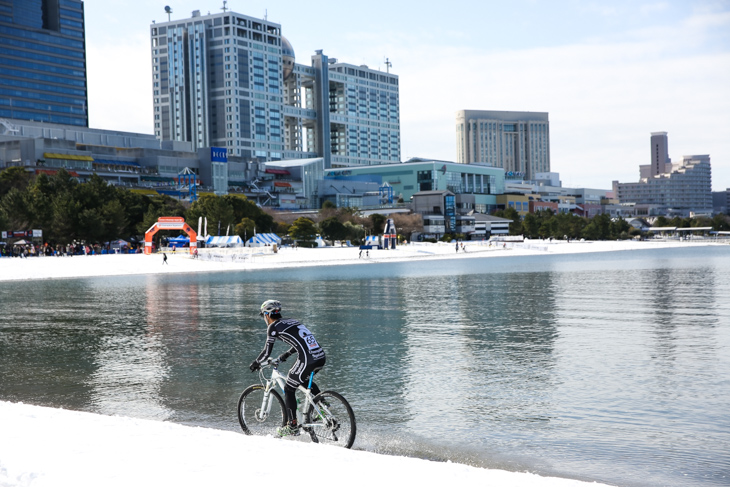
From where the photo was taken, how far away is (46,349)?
82.8 ft

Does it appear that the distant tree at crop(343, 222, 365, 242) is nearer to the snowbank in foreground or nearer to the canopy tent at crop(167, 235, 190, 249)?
the canopy tent at crop(167, 235, 190, 249)

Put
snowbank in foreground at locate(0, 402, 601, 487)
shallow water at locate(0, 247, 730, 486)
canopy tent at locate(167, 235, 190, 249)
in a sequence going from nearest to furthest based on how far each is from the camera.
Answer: snowbank in foreground at locate(0, 402, 601, 487) → shallow water at locate(0, 247, 730, 486) → canopy tent at locate(167, 235, 190, 249)

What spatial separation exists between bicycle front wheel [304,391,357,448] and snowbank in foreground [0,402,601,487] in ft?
1.55

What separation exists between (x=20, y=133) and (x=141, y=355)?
622 ft

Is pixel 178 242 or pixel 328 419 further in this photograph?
pixel 178 242

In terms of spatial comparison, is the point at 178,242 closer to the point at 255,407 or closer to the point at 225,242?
the point at 225,242

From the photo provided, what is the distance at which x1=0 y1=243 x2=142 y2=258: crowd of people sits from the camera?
103 metres

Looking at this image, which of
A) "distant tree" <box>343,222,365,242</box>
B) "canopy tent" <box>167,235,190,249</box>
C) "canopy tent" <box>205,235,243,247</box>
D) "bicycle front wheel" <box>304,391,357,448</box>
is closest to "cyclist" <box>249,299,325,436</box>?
"bicycle front wheel" <box>304,391,357,448</box>

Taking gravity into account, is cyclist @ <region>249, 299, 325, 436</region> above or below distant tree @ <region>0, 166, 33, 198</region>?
below

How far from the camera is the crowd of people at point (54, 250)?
103250 mm

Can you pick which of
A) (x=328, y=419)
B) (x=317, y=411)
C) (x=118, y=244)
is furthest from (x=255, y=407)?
(x=118, y=244)

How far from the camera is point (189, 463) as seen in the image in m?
10.6

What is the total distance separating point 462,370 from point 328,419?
365 inches

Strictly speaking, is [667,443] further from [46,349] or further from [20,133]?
[20,133]
